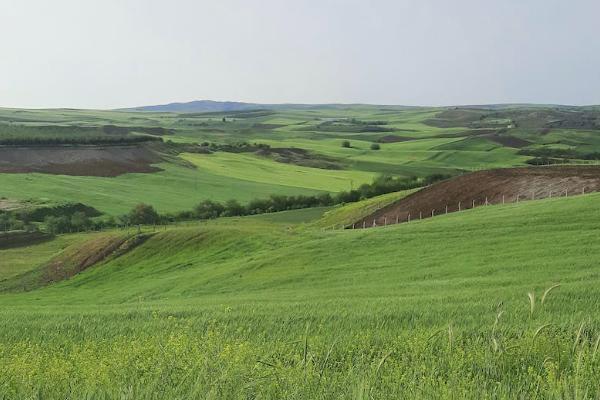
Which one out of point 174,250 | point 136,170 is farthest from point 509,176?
point 136,170

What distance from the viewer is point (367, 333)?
9727 mm

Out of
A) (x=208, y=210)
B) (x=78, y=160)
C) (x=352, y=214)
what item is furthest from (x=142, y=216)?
(x=78, y=160)

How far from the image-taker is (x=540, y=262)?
2181 cm

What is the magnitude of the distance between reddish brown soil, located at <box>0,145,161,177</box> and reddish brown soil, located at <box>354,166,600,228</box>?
71960 millimetres

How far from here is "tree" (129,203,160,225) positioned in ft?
254

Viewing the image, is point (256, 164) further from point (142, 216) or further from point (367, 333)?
point (367, 333)

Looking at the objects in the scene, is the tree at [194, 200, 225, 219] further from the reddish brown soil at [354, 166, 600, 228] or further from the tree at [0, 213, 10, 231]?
the reddish brown soil at [354, 166, 600, 228]

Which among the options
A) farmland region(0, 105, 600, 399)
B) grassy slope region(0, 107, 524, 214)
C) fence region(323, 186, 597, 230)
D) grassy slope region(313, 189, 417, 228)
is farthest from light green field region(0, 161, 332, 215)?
fence region(323, 186, 597, 230)

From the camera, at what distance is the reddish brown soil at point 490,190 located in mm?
46188

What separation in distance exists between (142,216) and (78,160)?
46.5 meters

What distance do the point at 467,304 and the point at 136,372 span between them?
7.68m

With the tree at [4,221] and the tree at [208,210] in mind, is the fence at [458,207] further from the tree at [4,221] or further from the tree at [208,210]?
the tree at [4,221]

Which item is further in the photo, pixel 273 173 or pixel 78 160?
pixel 273 173

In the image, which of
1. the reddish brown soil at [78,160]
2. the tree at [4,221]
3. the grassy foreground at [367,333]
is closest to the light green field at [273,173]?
the reddish brown soil at [78,160]
